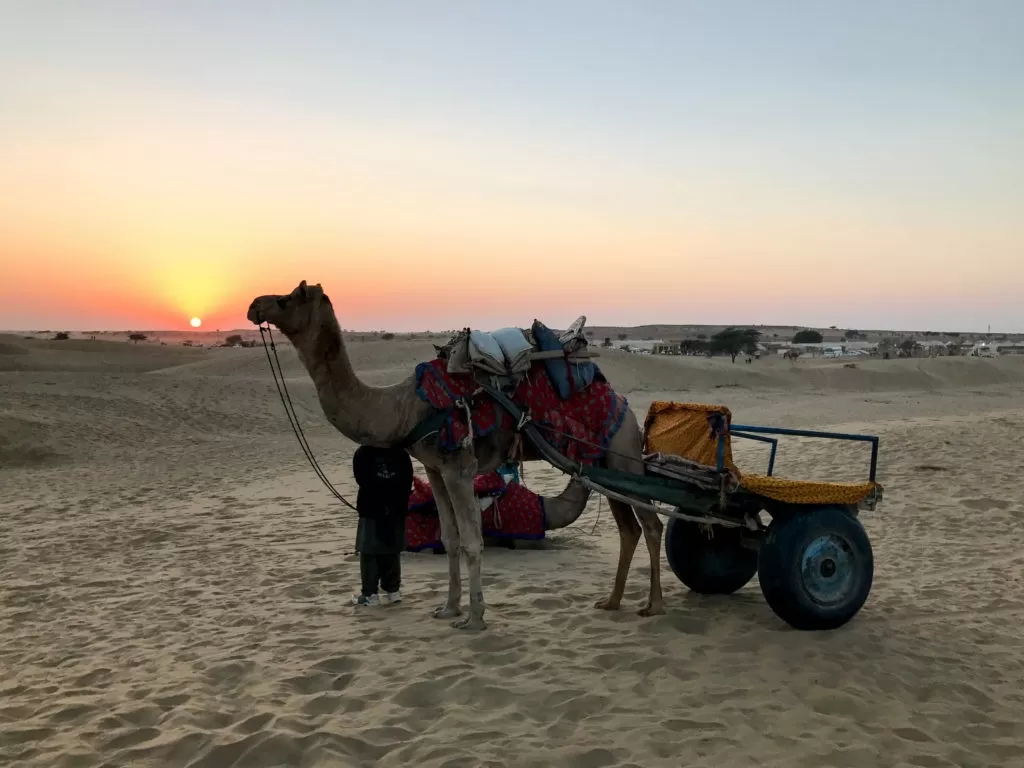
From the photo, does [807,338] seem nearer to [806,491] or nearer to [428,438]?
[806,491]

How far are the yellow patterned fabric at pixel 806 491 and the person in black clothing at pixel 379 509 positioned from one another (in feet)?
8.89

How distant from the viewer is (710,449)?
6125 mm

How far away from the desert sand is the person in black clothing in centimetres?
32

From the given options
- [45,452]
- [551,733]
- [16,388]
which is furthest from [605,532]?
[16,388]

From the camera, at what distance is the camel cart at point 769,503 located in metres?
5.86

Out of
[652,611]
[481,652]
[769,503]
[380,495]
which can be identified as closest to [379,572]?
[380,495]

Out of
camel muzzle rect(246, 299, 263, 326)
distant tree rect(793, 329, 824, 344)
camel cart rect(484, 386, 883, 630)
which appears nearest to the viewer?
camel muzzle rect(246, 299, 263, 326)

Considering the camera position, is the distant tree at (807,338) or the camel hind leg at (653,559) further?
the distant tree at (807,338)

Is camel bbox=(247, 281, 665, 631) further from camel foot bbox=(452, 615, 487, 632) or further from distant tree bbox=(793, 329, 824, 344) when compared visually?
distant tree bbox=(793, 329, 824, 344)

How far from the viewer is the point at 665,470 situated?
6.26 m

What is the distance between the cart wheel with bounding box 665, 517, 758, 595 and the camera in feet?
23.0

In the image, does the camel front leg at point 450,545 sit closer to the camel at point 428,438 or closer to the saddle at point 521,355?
the camel at point 428,438

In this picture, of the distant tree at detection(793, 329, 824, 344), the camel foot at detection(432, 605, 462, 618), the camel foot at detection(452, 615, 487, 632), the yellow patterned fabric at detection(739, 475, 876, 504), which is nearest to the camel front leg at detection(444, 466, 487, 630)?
the camel foot at detection(452, 615, 487, 632)

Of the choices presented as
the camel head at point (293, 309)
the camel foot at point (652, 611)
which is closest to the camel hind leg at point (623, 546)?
the camel foot at point (652, 611)
